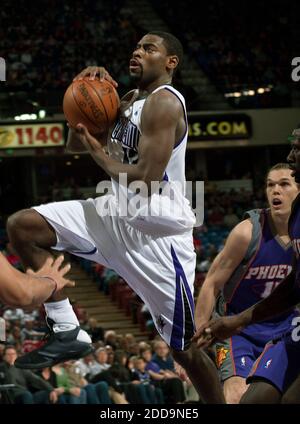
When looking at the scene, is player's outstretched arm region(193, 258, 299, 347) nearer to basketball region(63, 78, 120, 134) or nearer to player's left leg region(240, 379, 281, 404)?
player's left leg region(240, 379, 281, 404)

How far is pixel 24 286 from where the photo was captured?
385cm

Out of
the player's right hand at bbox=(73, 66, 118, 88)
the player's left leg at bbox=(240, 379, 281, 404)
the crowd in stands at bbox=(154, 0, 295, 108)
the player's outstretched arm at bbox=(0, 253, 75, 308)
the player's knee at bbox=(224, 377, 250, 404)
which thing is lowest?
the player's knee at bbox=(224, 377, 250, 404)

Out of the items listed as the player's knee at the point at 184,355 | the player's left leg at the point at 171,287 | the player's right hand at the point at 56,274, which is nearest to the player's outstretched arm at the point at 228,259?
the player's left leg at the point at 171,287

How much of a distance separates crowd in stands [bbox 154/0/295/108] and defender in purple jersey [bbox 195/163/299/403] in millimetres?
14836

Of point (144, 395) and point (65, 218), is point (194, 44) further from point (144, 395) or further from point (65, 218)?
point (65, 218)

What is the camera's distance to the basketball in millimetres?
5309

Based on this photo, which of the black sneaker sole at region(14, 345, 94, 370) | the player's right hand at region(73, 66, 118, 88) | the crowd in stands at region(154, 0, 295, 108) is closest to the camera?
the black sneaker sole at region(14, 345, 94, 370)

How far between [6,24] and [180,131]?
17.3 m

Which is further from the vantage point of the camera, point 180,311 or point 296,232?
point 180,311

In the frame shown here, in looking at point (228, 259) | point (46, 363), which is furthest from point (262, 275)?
point (46, 363)

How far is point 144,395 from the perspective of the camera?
424 inches

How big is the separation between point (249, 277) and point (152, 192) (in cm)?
101

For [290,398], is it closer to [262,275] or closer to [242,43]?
[262,275]

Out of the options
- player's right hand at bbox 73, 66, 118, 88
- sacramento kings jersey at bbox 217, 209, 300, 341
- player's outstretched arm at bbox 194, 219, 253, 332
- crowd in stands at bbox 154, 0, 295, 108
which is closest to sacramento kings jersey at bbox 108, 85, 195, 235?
player's right hand at bbox 73, 66, 118, 88
